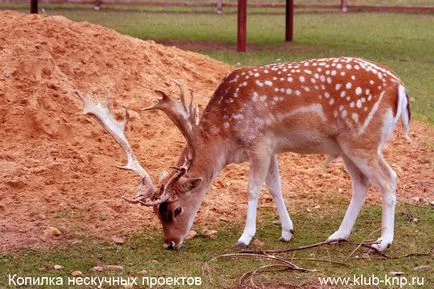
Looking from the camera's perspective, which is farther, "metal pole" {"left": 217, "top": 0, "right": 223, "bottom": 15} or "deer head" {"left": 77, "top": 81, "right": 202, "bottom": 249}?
"metal pole" {"left": 217, "top": 0, "right": 223, "bottom": 15}

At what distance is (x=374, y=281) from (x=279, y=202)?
1297mm

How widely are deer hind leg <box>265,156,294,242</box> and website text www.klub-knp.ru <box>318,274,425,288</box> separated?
105cm

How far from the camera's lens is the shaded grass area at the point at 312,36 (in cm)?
1661

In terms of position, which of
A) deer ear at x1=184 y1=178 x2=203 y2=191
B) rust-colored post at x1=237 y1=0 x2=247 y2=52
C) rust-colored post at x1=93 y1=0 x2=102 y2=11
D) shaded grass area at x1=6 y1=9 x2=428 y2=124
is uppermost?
deer ear at x1=184 y1=178 x2=203 y2=191

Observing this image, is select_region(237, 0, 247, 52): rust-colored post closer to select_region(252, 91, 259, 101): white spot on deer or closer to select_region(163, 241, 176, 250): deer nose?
select_region(252, 91, 259, 101): white spot on deer

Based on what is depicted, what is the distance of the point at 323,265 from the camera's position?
6785mm

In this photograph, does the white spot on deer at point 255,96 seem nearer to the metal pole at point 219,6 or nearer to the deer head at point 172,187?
the deer head at point 172,187

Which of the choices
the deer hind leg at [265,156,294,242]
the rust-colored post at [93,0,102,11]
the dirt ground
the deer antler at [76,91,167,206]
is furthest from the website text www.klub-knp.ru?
the rust-colored post at [93,0,102,11]

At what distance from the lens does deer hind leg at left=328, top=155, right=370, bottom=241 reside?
24.1 feet

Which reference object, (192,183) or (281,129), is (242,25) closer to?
(281,129)

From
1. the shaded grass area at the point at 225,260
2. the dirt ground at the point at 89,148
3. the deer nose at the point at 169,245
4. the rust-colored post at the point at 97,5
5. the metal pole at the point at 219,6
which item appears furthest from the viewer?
the rust-colored post at the point at 97,5

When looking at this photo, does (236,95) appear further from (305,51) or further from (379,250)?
(305,51)

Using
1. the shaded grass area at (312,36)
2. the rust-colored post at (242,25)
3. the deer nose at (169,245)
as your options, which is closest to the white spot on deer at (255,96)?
the deer nose at (169,245)

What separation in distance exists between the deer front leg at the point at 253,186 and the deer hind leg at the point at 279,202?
0.26 meters
